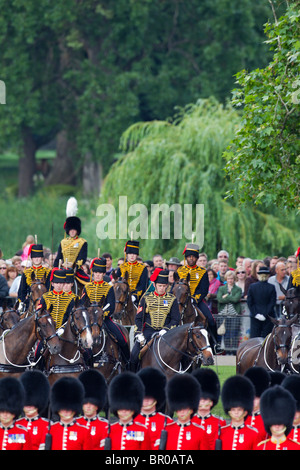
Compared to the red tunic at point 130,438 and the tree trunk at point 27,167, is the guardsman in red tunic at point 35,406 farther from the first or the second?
the tree trunk at point 27,167

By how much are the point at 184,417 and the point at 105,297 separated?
5.51 metres

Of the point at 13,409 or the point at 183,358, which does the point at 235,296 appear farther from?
the point at 13,409

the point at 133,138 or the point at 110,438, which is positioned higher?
the point at 133,138

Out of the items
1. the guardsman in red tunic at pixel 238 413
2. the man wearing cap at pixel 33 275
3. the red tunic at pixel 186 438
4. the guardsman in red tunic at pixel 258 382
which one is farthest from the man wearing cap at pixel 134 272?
the red tunic at pixel 186 438

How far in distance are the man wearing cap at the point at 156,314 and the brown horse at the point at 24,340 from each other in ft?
4.90

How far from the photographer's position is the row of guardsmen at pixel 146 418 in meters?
11.0

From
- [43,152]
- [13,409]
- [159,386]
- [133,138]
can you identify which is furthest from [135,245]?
[43,152]

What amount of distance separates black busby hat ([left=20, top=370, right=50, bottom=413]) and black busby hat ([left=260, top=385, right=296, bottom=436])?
2685mm

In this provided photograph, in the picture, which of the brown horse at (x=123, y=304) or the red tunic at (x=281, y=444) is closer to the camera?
the red tunic at (x=281, y=444)

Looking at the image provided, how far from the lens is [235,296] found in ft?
70.0

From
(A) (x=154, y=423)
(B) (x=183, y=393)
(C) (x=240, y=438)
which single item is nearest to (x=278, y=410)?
(C) (x=240, y=438)

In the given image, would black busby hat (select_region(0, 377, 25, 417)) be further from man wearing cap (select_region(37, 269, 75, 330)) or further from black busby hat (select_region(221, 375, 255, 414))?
man wearing cap (select_region(37, 269, 75, 330))
